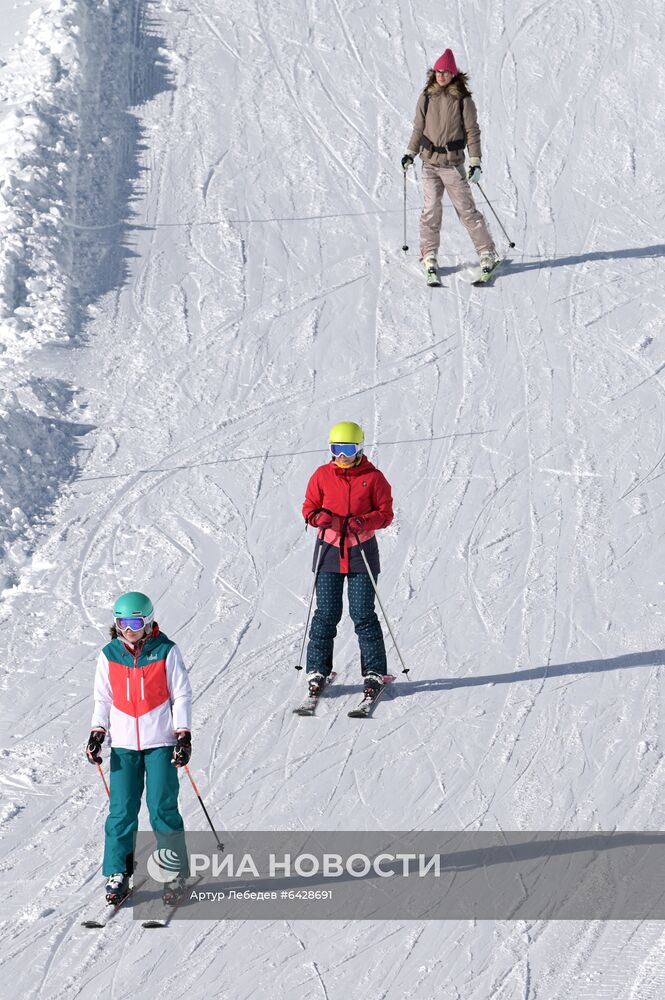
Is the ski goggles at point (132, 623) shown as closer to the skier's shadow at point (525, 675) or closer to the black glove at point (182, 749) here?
the black glove at point (182, 749)

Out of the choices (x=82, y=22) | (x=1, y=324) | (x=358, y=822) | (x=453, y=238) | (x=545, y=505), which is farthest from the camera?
(x=82, y=22)

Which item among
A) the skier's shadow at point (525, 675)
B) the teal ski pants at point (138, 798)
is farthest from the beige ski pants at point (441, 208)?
the teal ski pants at point (138, 798)

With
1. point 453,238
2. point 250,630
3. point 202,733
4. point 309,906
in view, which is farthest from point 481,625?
point 453,238

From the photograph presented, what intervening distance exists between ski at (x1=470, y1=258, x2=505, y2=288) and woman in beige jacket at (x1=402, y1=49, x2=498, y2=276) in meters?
0.06

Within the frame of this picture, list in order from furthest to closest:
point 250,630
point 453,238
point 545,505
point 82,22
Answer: point 82,22 → point 453,238 → point 545,505 → point 250,630

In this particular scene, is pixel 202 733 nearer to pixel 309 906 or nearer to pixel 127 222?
pixel 309 906

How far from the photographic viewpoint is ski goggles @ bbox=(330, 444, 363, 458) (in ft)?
28.2

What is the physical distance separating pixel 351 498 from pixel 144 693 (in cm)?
227

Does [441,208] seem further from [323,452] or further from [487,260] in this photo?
[323,452]

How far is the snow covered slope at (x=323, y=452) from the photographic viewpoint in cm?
755

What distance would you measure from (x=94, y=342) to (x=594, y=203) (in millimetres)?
6093

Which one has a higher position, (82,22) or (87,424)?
(82,22)

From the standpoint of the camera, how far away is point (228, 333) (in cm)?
1373

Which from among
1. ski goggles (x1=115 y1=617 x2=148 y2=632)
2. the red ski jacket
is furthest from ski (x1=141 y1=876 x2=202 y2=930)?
the red ski jacket
